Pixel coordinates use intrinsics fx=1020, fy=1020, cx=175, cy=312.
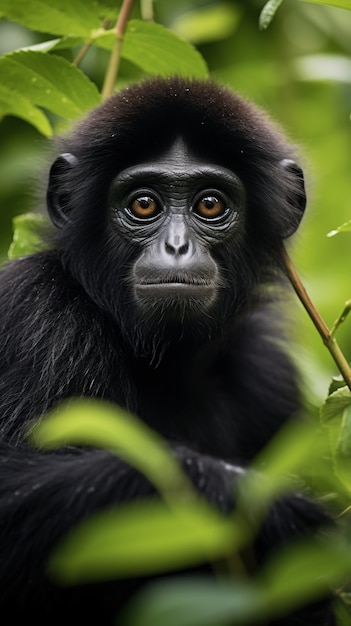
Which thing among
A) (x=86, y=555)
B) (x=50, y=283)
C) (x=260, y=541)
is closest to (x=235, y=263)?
(x=50, y=283)

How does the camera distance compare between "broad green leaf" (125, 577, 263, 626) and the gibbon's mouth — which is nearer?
"broad green leaf" (125, 577, 263, 626)

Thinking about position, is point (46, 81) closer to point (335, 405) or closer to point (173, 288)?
point (173, 288)

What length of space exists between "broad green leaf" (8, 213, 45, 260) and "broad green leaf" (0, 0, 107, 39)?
971 mm

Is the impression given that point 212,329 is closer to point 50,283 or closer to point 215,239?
point 215,239

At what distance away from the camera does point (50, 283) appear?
4.56 meters

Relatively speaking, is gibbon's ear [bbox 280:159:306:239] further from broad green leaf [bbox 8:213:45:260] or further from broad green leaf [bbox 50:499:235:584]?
broad green leaf [bbox 50:499:235:584]

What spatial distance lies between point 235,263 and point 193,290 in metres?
0.61

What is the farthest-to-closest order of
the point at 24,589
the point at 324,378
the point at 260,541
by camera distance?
1. the point at 324,378
2. the point at 24,589
3. the point at 260,541

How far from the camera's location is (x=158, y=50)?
16.1 ft

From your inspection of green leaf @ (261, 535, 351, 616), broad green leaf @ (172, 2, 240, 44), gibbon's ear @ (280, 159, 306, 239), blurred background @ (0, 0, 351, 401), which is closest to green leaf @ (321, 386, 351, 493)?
green leaf @ (261, 535, 351, 616)

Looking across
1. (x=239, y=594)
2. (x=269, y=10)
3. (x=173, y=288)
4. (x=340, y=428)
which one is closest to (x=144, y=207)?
(x=173, y=288)

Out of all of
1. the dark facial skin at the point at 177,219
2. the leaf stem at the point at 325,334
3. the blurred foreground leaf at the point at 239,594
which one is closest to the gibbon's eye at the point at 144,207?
the dark facial skin at the point at 177,219

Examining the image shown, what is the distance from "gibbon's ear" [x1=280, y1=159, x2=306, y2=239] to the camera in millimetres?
5164

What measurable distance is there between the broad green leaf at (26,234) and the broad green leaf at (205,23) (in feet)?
6.92
